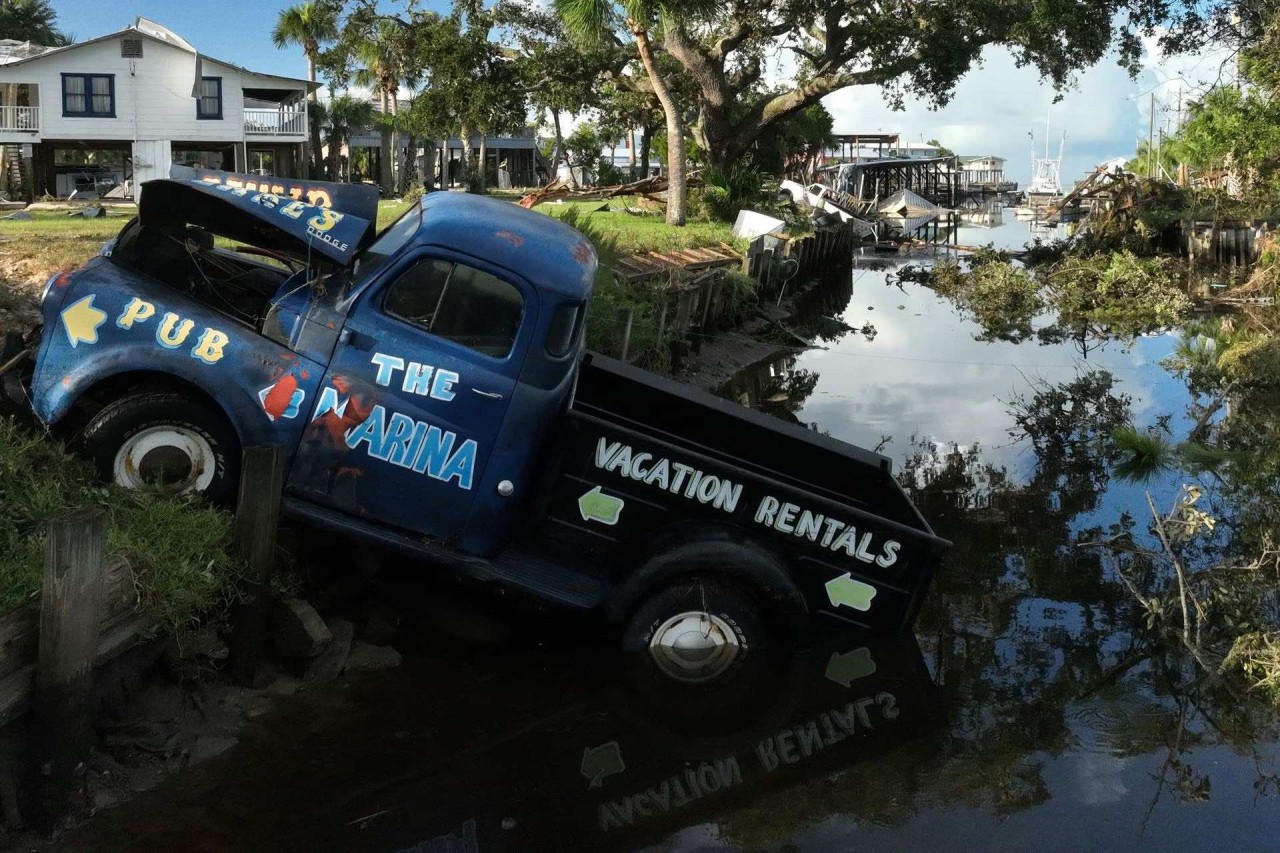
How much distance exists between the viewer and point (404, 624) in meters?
7.71

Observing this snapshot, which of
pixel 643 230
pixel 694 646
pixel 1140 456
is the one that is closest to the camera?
pixel 694 646

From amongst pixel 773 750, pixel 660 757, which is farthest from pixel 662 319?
pixel 660 757

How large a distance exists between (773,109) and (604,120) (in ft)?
33.3

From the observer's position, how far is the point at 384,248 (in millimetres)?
7043

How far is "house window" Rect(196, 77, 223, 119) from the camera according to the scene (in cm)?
4175

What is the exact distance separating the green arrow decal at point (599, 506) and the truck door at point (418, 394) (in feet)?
1.99

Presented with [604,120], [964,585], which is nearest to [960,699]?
[964,585]

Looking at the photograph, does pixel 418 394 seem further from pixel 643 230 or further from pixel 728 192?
pixel 728 192

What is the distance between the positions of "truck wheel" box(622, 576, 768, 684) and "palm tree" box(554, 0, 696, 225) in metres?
21.4

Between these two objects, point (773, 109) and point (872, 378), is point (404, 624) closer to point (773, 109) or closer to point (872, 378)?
point (872, 378)

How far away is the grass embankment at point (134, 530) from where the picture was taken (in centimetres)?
578

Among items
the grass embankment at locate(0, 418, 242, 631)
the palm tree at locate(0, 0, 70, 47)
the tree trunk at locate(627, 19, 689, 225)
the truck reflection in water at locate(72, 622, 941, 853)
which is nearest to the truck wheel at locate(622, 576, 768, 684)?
the truck reflection in water at locate(72, 622, 941, 853)

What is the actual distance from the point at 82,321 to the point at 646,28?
23958mm

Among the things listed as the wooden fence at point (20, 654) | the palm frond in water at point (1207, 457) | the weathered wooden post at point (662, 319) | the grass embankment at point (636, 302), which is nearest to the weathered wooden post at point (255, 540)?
the wooden fence at point (20, 654)
